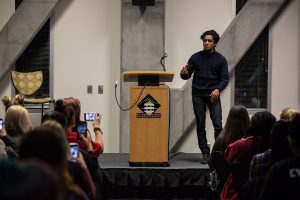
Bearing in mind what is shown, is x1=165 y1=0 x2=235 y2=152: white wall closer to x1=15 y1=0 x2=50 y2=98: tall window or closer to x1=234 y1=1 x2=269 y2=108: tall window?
x1=234 y1=1 x2=269 y2=108: tall window

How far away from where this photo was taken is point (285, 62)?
7762mm

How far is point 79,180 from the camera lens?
233 cm

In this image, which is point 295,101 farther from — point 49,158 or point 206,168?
point 49,158

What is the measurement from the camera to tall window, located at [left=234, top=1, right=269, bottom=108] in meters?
7.84

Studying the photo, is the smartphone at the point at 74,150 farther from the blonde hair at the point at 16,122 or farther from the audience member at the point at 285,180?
the audience member at the point at 285,180

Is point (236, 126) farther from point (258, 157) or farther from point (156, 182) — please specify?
point (156, 182)

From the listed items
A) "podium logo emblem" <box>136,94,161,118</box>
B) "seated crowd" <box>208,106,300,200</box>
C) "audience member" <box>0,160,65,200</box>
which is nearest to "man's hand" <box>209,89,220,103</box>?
"podium logo emblem" <box>136,94,161,118</box>

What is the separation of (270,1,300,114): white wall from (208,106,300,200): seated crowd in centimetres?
386

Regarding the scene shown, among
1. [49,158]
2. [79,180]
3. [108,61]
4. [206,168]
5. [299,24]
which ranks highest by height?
[299,24]

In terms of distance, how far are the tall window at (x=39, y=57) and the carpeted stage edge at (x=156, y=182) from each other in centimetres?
275

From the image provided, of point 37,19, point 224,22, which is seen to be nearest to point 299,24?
point 224,22

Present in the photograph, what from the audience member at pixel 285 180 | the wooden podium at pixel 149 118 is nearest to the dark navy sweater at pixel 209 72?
the wooden podium at pixel 149 118

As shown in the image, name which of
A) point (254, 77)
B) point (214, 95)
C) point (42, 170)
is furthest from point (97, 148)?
point (254, 77)

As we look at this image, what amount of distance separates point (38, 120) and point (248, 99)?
3.27 m
